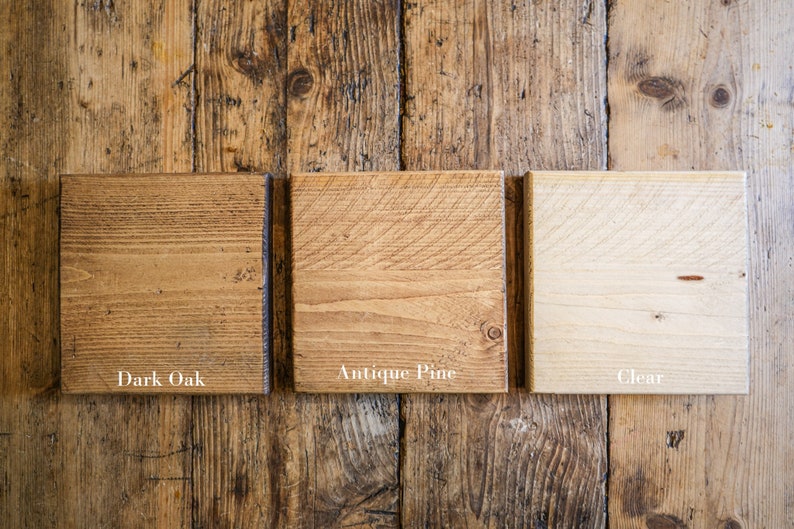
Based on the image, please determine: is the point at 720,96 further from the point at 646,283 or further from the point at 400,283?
the point at 400,283

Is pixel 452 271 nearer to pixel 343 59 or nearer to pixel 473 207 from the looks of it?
pixel 473 207

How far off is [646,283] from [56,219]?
81 centimetres

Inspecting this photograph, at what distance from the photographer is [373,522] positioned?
0.65 meters

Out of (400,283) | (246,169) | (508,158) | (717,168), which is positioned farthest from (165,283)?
(717,168)

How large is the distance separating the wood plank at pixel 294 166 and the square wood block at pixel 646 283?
243 mm

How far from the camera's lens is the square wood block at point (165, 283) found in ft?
2.01

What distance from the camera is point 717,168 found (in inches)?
25.3

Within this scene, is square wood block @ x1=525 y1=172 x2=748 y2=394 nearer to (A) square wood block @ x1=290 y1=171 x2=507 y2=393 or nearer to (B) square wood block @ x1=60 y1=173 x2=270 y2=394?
(A) square wood block @ x1=290 y1=171 x2=507 y2=393

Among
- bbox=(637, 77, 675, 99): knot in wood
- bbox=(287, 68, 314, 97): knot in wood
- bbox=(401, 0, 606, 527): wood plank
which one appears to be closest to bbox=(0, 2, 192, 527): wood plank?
bbox=(287, 68, 314, 97): knot in wood

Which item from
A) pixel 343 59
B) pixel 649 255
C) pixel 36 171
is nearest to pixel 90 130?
pixel 36 171

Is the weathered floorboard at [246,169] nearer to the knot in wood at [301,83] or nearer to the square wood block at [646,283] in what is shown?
the knot in wood at [301,83]

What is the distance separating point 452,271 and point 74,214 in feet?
1.65

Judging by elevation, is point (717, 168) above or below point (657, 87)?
below

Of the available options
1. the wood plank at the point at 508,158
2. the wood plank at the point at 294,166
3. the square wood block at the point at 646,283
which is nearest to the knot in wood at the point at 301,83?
the wood plank at the point at 294,166
